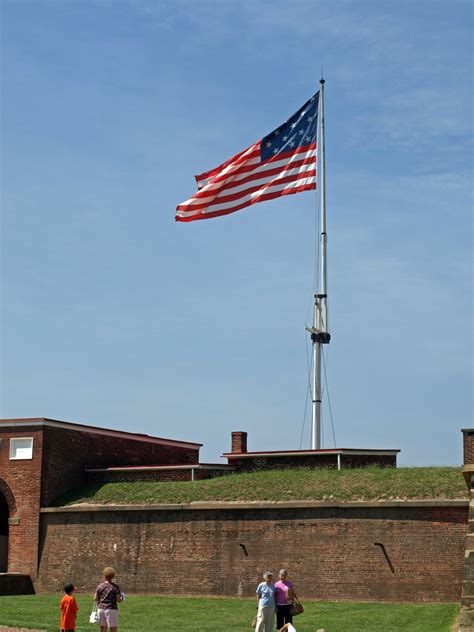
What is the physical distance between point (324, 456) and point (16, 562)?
387 inches

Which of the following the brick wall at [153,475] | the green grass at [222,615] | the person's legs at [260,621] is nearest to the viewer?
the person's legs at [260,621]

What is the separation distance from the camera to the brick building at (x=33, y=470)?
32.8 m

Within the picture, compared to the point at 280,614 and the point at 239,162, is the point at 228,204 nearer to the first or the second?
the point at 239,162

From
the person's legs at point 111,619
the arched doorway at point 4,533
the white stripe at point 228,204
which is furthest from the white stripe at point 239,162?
the person's legs at point 111,619

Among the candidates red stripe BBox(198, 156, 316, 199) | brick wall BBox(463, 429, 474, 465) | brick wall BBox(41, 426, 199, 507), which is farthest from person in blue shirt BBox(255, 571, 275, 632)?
brick wall BBox(41, 426, 199, 507)

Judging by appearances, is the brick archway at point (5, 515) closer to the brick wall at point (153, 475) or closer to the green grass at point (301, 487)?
the green grass at point (301, 487)

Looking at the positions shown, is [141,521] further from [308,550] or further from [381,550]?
[381,550]

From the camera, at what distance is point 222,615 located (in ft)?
80.1

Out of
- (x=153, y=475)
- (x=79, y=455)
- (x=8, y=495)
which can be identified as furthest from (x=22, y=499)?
(x=153, y=475)

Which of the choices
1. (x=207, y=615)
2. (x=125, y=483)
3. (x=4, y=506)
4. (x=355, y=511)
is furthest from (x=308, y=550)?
(x=4, y=506)

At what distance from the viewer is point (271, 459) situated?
33.3 metres

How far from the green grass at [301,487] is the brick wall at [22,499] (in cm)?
96

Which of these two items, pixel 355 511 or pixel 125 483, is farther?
pixel 125 483

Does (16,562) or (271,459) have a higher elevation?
(271,459)
